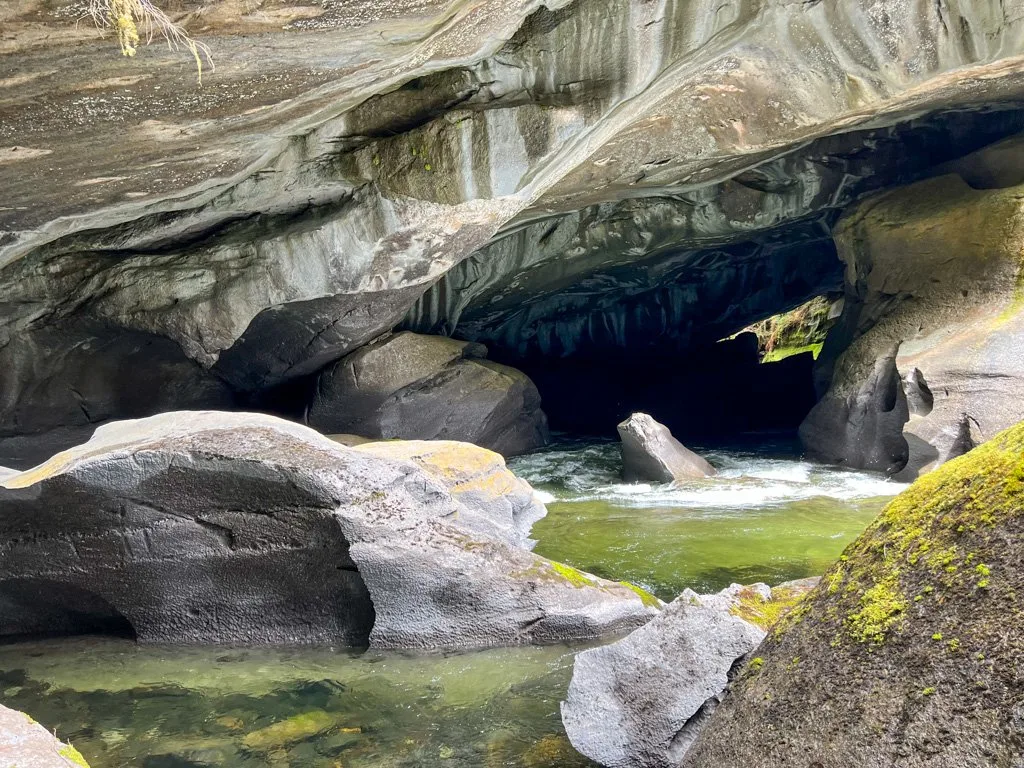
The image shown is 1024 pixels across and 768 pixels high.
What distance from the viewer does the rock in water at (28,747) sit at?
2.99m

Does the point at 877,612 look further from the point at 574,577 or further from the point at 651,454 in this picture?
the point at 651,454

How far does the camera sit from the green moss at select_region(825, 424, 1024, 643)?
263 cm

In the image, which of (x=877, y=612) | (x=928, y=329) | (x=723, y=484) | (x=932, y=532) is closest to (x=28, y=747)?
(x=877, y=612)

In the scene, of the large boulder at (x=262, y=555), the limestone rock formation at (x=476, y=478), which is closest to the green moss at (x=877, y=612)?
the large boulder at (x=262, y=555)

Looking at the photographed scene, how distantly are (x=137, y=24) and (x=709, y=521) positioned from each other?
26.2ft

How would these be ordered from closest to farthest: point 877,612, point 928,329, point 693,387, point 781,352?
1. point 877,612
2. point 928,329
3. point 693,387
4. point 781,352

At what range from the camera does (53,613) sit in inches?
277

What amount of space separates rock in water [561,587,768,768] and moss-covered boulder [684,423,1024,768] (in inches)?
32.2

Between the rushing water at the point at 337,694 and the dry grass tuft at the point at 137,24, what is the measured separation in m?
3.99

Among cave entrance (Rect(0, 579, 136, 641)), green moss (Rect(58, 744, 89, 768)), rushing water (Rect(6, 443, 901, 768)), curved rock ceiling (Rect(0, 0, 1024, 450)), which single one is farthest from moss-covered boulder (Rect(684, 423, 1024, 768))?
cave entrance (Rect(0, 579, 136, 641))

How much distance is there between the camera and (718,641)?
441cm

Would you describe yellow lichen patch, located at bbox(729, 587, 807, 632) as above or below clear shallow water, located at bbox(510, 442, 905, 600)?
above

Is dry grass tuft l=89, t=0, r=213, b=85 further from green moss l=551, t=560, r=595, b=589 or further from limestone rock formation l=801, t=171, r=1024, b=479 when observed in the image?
limestone rock formation l=801, t=171, r=1024, b=479

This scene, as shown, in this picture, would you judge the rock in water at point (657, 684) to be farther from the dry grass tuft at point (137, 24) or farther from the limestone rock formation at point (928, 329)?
the limestone rock formation at point (928, 329)
